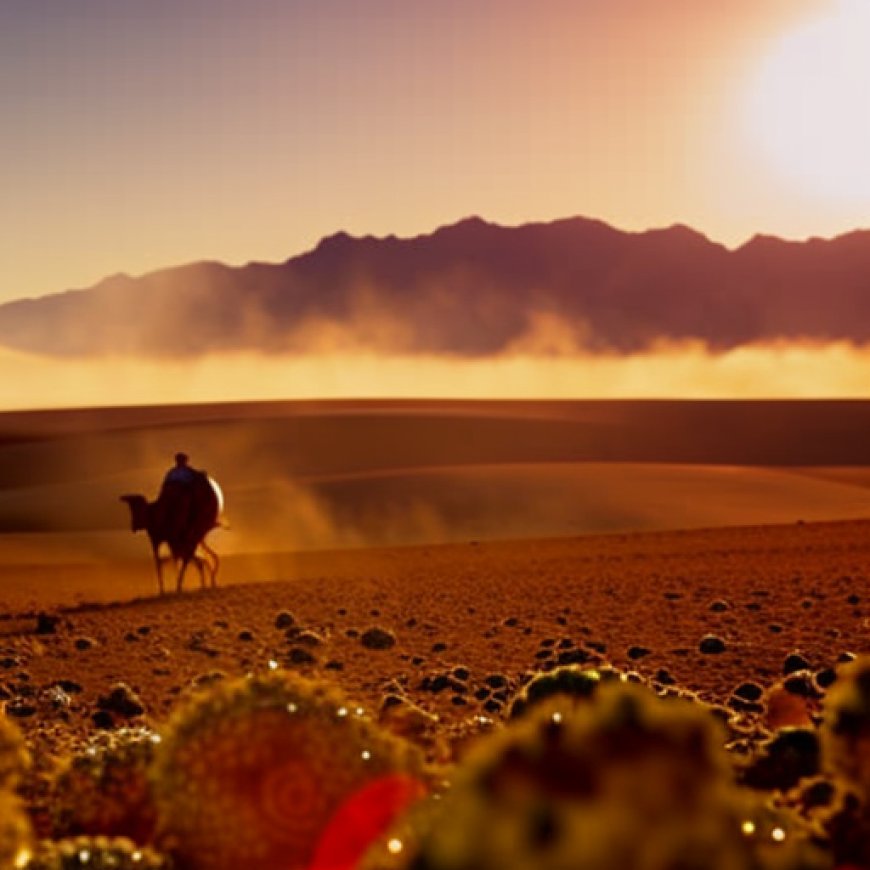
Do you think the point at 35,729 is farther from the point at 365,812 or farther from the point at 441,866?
the point at 441,866

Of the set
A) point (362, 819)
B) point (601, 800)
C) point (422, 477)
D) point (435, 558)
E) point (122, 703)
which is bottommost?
point (122, 703)

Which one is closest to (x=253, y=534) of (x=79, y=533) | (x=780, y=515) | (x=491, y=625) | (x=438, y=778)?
(x=79, y=533)

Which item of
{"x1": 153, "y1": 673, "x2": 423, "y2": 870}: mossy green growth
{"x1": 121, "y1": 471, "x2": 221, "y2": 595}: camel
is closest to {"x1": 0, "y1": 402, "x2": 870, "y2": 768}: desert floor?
{"x1": 121, "y1": 471, "x2": 221, "y2": 595}: camel

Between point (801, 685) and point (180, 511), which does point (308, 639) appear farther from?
point (801, 685)

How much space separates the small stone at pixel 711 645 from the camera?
17.9 meters

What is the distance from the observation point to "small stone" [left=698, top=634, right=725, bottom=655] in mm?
17859

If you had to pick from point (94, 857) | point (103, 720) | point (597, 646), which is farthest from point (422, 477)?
point (94, 857)

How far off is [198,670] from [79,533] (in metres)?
23.9

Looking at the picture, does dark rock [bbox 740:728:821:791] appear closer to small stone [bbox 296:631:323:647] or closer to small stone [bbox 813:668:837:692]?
small stone [bbox 813:668:837:692]

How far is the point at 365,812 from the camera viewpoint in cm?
604

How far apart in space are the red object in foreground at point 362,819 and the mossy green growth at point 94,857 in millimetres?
633

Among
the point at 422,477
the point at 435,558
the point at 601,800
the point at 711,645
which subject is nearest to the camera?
the point at 601,800

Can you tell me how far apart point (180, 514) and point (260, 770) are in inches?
720

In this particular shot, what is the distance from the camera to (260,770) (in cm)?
614
